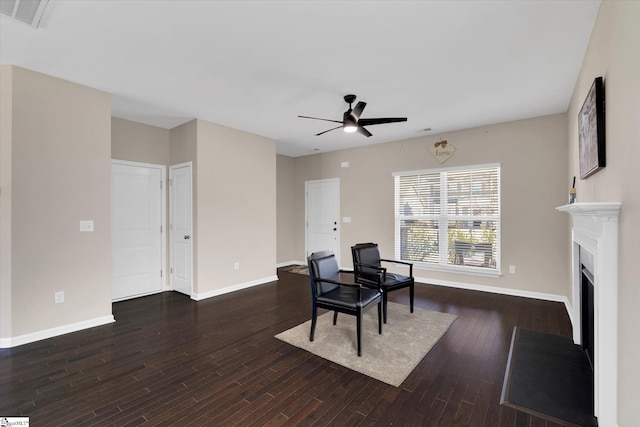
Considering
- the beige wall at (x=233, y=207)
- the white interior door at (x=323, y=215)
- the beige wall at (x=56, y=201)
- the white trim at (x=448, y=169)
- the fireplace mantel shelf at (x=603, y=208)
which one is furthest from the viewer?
the white interior door at (x=323, y=215)

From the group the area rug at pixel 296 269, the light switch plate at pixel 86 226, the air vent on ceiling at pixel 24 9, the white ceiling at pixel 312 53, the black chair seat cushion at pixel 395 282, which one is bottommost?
the area rug at pixel 296 269

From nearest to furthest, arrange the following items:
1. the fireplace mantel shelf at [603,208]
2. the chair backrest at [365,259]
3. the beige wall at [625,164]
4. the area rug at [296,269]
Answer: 1. the beige wall at [625,164]
2. the fireplace mantel shelf at [603,208]
3. the chair backrest at [365,259]
4. the area rug at [296,269]

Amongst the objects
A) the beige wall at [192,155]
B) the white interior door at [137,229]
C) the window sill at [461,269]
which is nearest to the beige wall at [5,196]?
the white interior door at [137,229]

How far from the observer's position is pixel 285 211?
7270mm

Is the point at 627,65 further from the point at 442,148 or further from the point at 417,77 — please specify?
the point at 442,148

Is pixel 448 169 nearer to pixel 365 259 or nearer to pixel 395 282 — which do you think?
pixel 365 259

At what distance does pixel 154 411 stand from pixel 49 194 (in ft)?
8.46

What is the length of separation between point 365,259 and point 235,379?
2129mm

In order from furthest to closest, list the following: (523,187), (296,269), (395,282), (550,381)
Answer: (296,269) < (523,187) < (395,282) < (550,381)

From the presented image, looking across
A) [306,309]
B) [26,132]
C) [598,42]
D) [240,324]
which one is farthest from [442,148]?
[26,132]

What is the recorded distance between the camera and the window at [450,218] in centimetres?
478

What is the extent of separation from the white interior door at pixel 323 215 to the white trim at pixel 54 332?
426cm

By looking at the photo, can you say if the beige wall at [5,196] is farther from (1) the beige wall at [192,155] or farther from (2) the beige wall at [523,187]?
(2) the beige wall at [523,187]

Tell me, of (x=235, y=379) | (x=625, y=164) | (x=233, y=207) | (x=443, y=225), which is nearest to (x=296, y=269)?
(x=233, y=207)
